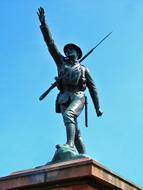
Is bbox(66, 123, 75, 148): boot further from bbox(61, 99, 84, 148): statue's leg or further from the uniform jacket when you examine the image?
the uniform jacket

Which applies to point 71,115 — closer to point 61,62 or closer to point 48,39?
point 61,62

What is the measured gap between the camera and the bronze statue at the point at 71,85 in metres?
7.27

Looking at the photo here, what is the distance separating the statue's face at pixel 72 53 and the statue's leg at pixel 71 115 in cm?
89

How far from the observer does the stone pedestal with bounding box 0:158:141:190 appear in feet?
19.2

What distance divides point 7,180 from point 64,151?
89 centimetres

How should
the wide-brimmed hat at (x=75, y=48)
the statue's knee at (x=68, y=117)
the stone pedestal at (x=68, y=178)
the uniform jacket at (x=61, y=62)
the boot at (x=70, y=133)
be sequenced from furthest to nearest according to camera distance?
the wide-brimmed hat at (x=75, y=48) → the uniform jacket at (x=61, y=62) → the statue's knee at (x=68, y=117) → the boot at (x=70, y=133) → the stone pedestal at (x=68, y=178)

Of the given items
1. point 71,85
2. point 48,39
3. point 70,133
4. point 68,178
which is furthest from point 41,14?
point 68,178

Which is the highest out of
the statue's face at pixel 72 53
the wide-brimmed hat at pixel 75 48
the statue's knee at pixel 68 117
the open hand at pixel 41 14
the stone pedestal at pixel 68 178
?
the open hand at pixel 41 14

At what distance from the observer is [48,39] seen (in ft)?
26.0

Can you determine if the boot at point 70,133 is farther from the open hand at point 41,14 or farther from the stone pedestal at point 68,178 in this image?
the open hand at point 41,14

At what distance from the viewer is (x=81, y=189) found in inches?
231

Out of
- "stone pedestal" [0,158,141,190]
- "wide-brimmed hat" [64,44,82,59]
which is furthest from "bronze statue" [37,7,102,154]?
"stone pedestal" [0,158,141,190]

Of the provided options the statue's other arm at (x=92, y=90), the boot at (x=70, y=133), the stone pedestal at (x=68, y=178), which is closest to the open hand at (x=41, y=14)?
the statue's other arm at (x=92, y=90)

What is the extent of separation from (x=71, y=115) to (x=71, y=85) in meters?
0.70
